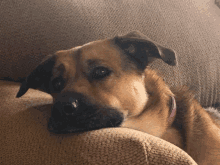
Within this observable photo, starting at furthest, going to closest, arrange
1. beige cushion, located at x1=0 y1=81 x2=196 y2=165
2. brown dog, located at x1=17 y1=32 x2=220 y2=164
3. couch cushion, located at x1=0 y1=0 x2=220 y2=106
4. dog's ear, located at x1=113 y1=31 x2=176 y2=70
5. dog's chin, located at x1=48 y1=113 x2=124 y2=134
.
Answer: couch cushion, located at x1=0 y1=0 x2=220 y2=106
dog's ear, located at x1=113 y1=31 x2=176 y2=70
brown dog, located at x1=17 y1=32 x2=220 y2=164
dog's chin, located at x1=48 y1=113 x2=124 y2=134
beige cushion, located at x1=0 y1=81 x2=196 y2=165

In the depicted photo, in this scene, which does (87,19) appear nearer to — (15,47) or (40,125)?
(15,47)

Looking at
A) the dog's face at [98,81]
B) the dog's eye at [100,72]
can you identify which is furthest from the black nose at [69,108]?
the dog's eye at [100,72]

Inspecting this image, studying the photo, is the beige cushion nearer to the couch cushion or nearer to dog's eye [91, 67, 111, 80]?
dog's eye [91, 67, 111, 80]

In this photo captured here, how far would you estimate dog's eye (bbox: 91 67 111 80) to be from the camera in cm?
104

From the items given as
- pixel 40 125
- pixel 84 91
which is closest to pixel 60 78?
pixel 84 91

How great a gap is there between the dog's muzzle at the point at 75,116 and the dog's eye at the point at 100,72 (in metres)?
0.20

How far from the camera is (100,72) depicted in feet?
3.45

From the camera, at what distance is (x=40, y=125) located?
0.83 metres

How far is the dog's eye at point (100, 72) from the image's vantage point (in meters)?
1.04

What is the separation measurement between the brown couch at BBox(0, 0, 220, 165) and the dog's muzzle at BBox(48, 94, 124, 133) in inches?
2.1

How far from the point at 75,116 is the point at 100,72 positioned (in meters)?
0.32

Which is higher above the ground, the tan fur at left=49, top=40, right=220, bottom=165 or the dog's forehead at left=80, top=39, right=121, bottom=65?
the dog's forehead at left=80, top=39, right=121, bottom=65

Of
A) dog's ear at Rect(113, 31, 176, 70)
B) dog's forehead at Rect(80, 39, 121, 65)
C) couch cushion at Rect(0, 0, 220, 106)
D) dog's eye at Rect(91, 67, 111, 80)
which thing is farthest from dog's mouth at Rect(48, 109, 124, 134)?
couch cushion at Rect(0, 0, 220, 106)

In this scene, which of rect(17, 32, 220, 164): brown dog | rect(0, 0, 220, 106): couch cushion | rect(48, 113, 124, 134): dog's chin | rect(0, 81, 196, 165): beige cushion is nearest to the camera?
rect(0, 81, 196, 165): beige cushion
